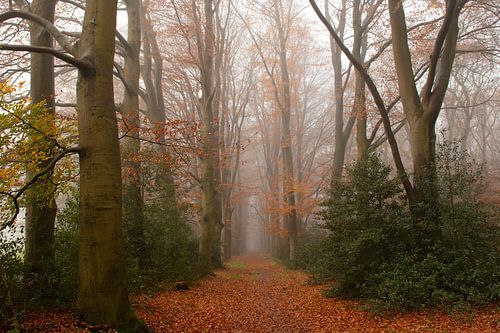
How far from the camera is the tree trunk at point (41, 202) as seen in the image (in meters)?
6.16

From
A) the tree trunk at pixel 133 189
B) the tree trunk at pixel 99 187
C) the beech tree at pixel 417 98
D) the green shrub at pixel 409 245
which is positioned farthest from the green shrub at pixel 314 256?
the tree trunk at pixel 99 187

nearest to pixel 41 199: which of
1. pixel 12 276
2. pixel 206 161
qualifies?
pixel 12 276

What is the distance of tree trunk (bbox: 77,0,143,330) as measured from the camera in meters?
5.13

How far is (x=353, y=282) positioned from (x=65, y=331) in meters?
6.41

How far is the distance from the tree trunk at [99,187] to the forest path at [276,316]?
62.5 inches

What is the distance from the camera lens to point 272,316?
8.20 metres

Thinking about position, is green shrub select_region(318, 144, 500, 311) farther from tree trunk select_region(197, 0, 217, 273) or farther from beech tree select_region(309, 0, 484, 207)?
tree trunk select_region(197, 0, 217, 273)

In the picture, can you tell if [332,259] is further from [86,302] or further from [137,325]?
[86,302]

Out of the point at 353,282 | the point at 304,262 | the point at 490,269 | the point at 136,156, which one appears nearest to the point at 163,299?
the point at 136,156

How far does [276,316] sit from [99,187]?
195 inches

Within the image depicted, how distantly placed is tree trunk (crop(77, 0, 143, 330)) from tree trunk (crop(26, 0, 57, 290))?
89 cm

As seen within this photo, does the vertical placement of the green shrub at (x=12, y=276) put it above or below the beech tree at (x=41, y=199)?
below

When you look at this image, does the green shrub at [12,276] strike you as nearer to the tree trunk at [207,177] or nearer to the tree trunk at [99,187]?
the tree trunk at [99,187]

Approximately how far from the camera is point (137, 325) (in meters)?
5.35
